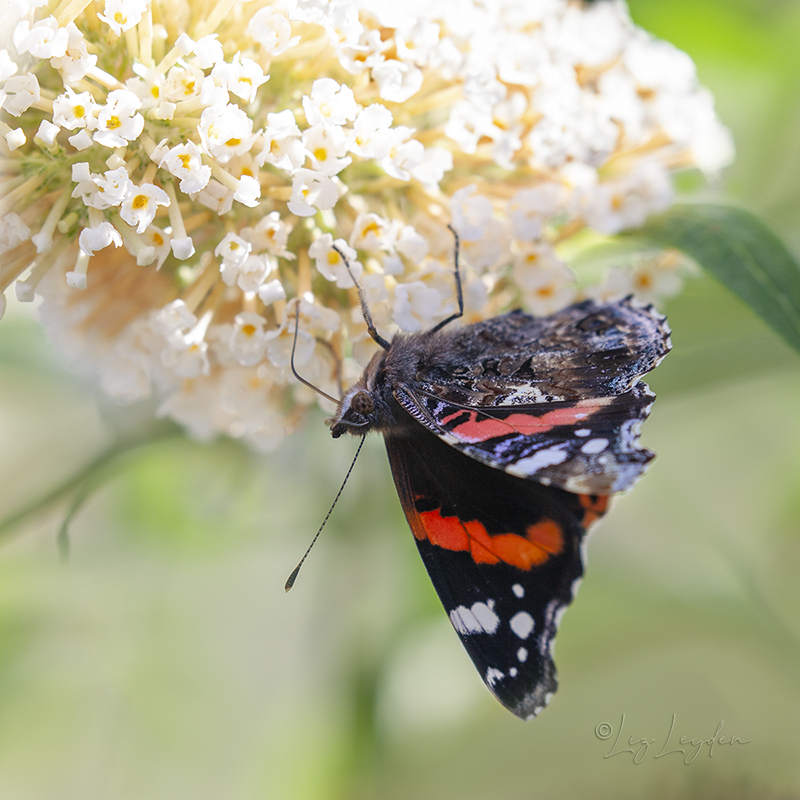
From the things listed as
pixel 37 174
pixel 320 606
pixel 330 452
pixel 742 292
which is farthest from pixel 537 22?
pixel 320 606

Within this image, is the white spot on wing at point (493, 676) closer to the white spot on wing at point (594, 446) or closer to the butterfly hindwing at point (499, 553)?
the butterfly hindwing at point (499, 553)

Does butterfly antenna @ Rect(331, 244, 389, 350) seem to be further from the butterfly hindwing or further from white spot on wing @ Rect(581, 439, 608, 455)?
white spot on wing @ Rect(581, 439, 608, 455)

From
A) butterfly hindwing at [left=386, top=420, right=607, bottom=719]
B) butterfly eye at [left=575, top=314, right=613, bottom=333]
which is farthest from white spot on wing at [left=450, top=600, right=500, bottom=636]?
butterfly eye at [left=575, top=314, right=613, bottom=333]

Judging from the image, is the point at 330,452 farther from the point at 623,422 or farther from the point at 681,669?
the point at 681,669

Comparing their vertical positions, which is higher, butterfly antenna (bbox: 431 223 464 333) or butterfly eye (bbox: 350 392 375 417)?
butterfly antenna (bbox: 431 223 464 333)

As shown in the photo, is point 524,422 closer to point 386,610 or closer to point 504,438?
point 504,438
